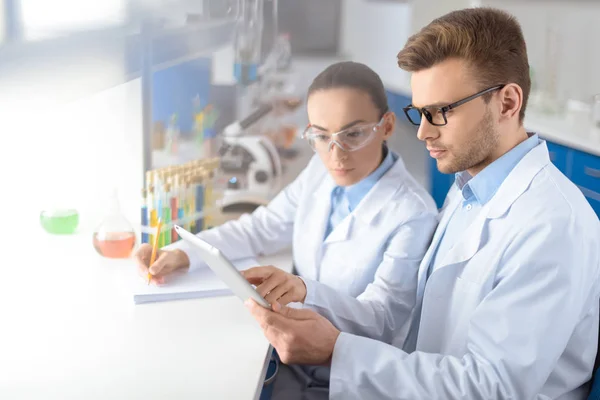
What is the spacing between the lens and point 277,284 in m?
1.50

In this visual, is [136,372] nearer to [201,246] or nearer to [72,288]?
[201,246]

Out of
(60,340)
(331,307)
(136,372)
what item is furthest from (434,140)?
(60,340)

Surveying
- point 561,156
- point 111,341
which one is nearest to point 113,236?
point 111,341

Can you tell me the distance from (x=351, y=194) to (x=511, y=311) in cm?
69

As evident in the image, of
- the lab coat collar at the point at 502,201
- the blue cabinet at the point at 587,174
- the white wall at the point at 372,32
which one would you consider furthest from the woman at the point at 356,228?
the white wall at the point at 372,32

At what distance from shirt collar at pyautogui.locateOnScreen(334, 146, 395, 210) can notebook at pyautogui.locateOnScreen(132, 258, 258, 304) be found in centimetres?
40

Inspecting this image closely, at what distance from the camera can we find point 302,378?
1.67 metres

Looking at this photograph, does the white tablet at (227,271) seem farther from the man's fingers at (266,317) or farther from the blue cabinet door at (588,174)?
the blue cabinet door at (588,174)

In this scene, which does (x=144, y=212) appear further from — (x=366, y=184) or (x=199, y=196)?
(x=366, y=184)

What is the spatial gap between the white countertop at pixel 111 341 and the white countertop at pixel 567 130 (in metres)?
1.78

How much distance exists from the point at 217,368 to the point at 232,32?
174cm

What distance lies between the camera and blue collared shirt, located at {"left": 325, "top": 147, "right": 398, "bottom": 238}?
178 cm

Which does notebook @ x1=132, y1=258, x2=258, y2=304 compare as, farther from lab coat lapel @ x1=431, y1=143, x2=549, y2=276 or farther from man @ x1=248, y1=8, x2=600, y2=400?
lab coat lapel @ x1=431, y1=143, x2=549, y2=276

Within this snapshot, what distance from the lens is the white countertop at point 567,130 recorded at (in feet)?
10.6
